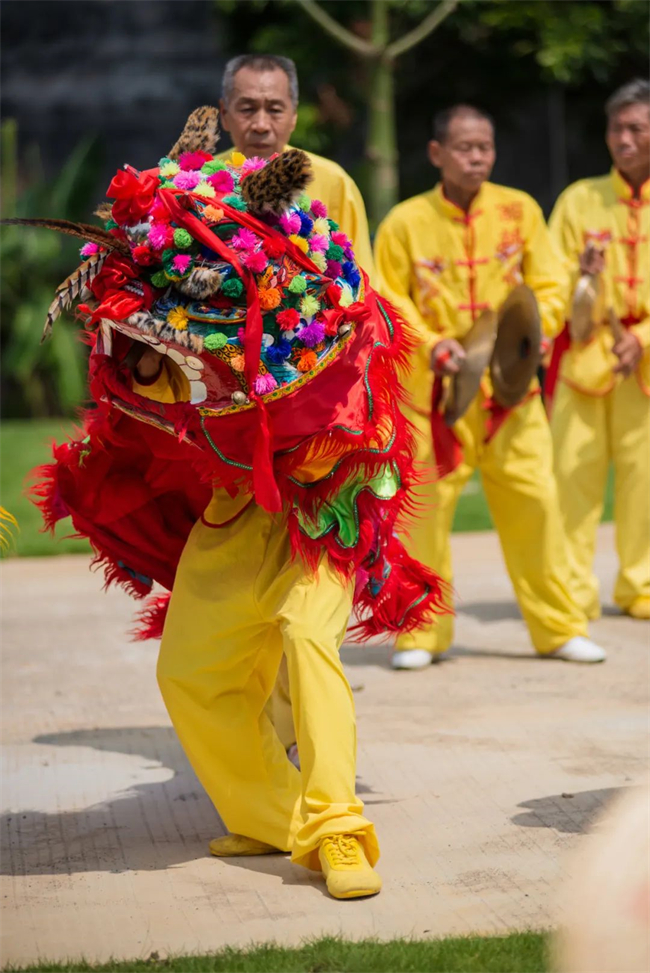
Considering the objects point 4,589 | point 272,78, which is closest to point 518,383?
point 272,78

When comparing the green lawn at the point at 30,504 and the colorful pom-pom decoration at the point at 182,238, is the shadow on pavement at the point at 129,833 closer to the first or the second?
the colorful pom-pom decoration at the point at 182,238

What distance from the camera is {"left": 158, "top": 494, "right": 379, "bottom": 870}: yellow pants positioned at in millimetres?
4086

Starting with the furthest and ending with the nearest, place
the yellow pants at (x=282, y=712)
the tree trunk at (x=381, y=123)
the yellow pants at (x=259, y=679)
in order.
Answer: the tree trunk at (x=381, y=123) < the yellow pants at (x=282, y=712) < the yellow pants at (x=259, y=679)

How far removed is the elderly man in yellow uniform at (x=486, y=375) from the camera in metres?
6.67

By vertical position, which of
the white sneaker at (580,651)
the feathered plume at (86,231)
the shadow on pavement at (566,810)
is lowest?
the shadow on pavement at (566,810)

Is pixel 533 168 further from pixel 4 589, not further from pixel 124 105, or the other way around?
pixel 4 589

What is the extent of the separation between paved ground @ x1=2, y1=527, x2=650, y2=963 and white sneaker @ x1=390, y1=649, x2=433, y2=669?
3.0 inches

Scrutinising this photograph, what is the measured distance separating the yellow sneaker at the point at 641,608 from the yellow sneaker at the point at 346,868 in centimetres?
369

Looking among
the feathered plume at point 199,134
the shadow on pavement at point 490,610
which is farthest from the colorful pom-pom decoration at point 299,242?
the shadow on pavement at point 490,610

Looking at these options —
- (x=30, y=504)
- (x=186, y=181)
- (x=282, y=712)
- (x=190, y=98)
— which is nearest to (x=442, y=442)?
(x=282, y=712)

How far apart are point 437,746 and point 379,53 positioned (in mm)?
9649

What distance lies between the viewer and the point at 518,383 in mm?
6641

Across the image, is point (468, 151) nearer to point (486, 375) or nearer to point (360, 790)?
point (486, 375)

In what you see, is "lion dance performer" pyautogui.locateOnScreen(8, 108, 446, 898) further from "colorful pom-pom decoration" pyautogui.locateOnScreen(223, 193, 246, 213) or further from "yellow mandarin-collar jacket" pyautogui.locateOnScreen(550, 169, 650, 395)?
"yellow mandarin-collar jacket" pyautogui.locateOnScreen(550, 169, 650, 395)
